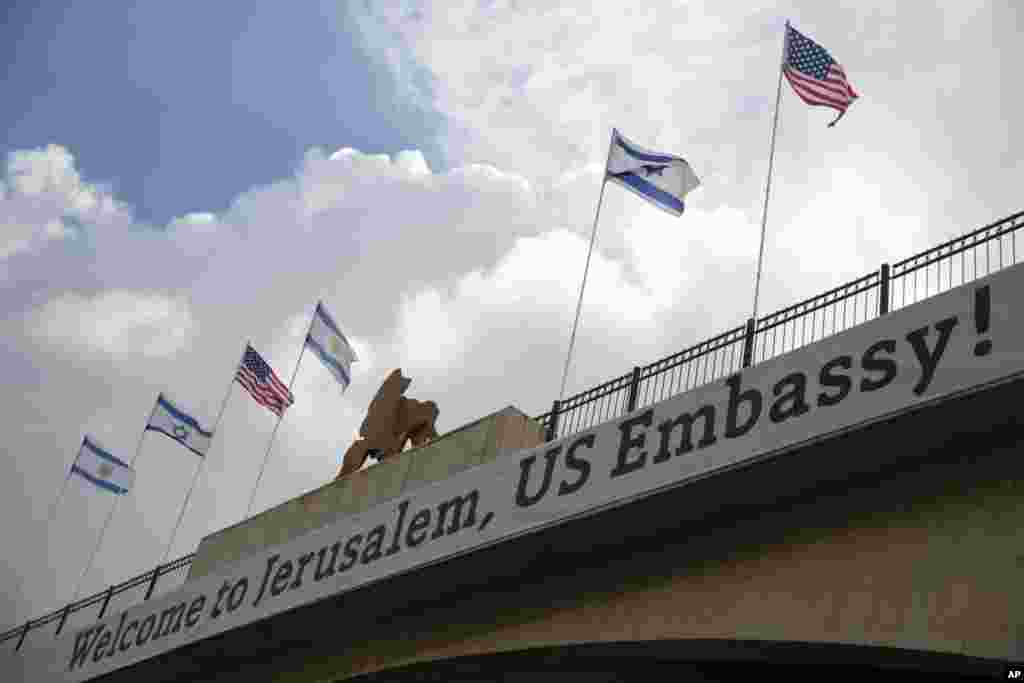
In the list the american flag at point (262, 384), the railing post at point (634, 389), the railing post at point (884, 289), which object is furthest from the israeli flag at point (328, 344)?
the railing post at point (884, 289)

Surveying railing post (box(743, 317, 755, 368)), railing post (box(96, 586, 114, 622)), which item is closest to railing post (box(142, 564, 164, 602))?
railing post (box(96, 586, 114, 622))

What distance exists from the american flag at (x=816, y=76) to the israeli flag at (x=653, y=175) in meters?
1.80

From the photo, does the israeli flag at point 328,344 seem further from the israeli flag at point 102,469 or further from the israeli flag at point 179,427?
the israeli flag at point 102,469

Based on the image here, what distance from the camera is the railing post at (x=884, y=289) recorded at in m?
10.3

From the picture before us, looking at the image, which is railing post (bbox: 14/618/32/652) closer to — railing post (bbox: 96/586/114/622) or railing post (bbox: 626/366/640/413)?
railing post (bbox: 96/586/114/622)

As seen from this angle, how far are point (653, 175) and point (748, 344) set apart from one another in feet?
16.8

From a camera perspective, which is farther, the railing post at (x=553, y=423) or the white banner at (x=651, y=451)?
the railing post at (x=553, y=423)

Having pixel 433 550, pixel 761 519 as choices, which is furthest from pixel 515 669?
pixel 761 519

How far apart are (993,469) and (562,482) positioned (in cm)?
399

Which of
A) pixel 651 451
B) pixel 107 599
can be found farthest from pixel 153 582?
pixel 651 451

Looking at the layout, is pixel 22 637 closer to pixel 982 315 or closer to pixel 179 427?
pixel 179 427

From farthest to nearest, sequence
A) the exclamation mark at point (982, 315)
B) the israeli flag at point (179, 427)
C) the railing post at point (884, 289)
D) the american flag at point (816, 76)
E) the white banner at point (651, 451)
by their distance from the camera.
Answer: the israeli flag at point (179, 427), the american flag at point (816, 76), the railing post at point (884, 289), the white banner at point (651, 451), the exclamation mark at point (982, 315)

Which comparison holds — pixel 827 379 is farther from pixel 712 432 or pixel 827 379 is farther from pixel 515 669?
pixel 515 669

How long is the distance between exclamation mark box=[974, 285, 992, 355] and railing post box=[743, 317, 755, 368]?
2877mm
